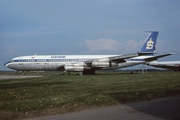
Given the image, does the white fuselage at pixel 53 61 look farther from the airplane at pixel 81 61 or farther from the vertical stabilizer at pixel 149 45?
the vertical stabilizer at pixel 149 45

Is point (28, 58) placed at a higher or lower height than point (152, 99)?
higher

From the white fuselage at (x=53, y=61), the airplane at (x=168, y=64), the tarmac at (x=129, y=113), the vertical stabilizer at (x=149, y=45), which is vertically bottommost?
the tarmac at (x=129, y=113)

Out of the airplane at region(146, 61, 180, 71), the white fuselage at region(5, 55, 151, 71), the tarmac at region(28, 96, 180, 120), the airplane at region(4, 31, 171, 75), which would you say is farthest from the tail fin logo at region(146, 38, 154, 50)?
the tarmac at region(28, 96, 180, 120)

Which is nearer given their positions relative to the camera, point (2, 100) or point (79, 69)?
point (2, 100)

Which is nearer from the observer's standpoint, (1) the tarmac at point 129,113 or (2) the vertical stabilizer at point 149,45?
(1) the tarmac at point 129,113

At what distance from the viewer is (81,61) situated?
142 feet

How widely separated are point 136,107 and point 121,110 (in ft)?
2.95

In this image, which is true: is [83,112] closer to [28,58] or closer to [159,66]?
[28,58]

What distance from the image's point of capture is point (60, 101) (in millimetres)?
10984

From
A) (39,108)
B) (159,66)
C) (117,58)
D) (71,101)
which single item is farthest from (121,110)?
(159,66)

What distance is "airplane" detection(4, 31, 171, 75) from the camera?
40.6 metres

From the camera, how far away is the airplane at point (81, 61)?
40625mm

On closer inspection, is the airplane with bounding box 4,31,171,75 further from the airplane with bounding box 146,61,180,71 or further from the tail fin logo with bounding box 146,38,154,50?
the airplane with bounding box 146,61,180,71

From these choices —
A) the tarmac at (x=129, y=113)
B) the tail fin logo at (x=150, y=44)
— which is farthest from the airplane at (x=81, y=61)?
the tarmac at (x=129, y=113)
